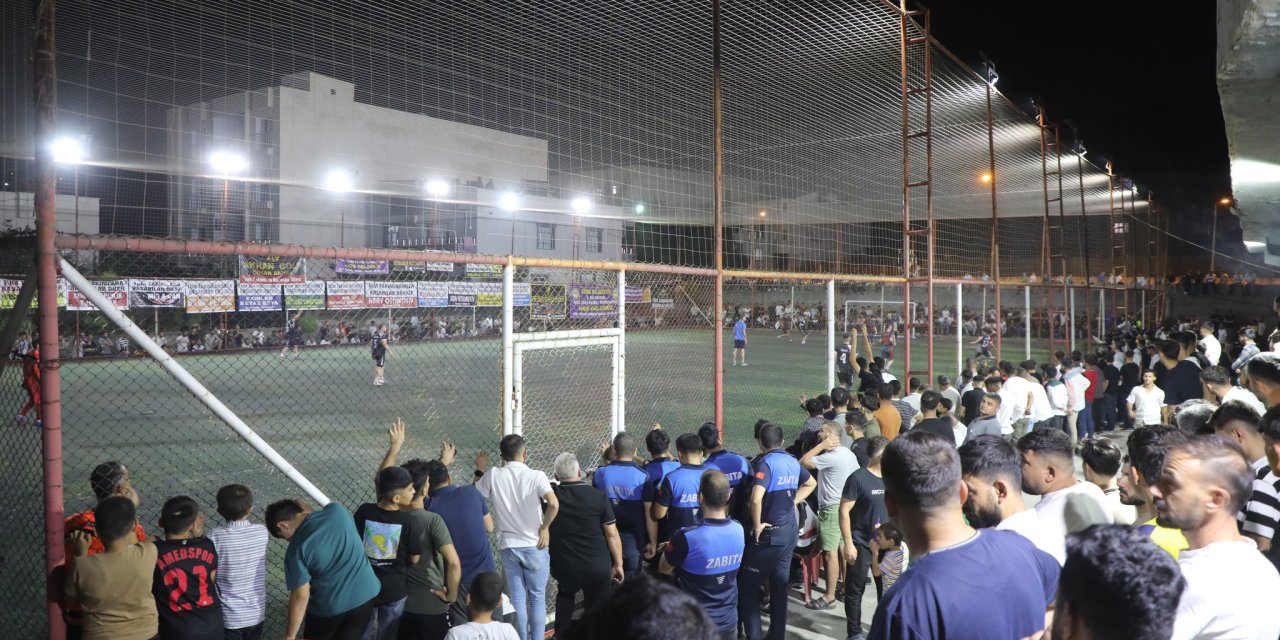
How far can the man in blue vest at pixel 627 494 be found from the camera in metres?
5.30

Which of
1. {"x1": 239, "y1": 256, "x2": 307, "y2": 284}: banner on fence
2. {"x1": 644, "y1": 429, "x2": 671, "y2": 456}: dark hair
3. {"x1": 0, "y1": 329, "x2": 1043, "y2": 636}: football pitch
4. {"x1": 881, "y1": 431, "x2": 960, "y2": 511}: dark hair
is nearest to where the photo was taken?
{"x1": 881, "y1": 431, "x2": 960, "y2": 511}: dark hair

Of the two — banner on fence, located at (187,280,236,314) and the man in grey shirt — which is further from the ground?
banner on fence, located at (187,280,236,314)

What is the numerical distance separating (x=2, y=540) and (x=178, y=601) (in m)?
5.27

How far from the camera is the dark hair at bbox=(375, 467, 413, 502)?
4121 mm

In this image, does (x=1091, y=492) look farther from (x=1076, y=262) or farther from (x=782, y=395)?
(x=1076, y=262)

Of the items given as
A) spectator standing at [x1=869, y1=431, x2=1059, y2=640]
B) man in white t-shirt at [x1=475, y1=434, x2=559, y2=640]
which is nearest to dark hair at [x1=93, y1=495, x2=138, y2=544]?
man in white t-shirt at [x1=475, y1=434, x2=559, y2=640]

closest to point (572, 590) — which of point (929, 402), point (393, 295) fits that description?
point (929, 402)

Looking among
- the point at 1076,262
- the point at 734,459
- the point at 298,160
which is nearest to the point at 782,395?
the point at 734,459

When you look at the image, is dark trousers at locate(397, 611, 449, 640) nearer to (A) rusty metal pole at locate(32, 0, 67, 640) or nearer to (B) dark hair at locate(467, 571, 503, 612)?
(B) dark hair at locate(467, 571, 503, 612)

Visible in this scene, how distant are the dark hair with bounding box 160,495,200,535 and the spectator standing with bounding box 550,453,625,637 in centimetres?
210

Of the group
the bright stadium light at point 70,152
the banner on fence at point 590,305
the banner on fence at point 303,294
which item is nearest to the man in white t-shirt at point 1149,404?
the banner on fence at point 590,305

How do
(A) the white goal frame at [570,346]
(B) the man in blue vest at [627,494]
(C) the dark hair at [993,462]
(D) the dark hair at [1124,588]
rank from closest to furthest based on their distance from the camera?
(D) the dark hair at [1124,588]
(C) the dark hair at [993,462]
(B) the man in blue vest at [627,494]
(A) the white goal frame at [570,346]

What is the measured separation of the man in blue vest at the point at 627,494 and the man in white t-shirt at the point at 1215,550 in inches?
131

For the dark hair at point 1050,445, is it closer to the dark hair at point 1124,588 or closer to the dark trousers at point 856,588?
the dark hair at point 1124,588
